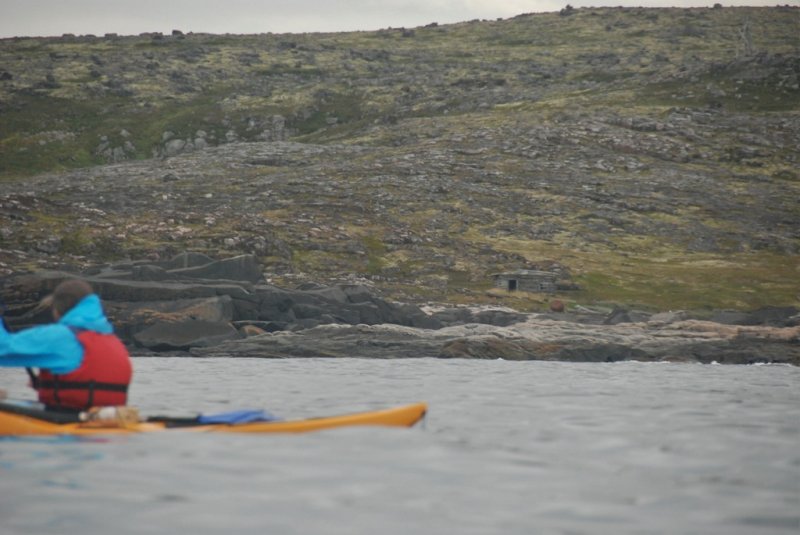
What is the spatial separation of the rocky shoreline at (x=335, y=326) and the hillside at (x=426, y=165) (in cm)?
1290

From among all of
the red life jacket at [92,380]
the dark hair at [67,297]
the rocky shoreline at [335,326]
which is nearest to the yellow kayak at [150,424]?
the red life jacket at [92,380]

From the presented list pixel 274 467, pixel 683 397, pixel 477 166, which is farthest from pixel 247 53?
pixel 274 467

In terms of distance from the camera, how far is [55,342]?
585 inches

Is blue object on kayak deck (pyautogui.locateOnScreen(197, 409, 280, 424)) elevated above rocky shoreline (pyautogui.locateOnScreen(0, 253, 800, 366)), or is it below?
above

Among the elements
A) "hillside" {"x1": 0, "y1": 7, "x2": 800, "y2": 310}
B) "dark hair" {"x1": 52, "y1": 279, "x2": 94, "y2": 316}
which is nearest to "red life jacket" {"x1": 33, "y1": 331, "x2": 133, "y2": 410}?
"dark hair" {"x1": 52, "y1": 279, "x2": 94, "y2": 316}

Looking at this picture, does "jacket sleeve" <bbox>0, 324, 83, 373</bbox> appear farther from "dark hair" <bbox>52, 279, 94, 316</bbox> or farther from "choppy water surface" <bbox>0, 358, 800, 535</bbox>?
"choppy water surface" <bbox>0, 358, 800, 535</bbox>

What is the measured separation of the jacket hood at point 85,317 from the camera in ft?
50.1

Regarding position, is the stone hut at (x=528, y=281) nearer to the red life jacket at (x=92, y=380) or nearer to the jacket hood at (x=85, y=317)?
the red life jacket at (x=92, y=380)

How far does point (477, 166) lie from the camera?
10662cm

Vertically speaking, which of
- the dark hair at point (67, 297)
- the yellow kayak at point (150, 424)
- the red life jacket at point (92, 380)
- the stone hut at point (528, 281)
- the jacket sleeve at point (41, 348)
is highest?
the dark hair at point (67, 297)

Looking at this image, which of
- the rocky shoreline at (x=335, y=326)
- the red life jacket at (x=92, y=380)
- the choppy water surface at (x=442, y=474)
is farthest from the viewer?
the rocky shoreline at (x=335, y=326)

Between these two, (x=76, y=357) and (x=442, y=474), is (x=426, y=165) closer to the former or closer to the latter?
(x=76, y=357)

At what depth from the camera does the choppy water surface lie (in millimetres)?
10453

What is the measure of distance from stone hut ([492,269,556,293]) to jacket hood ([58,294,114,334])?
200 ft
